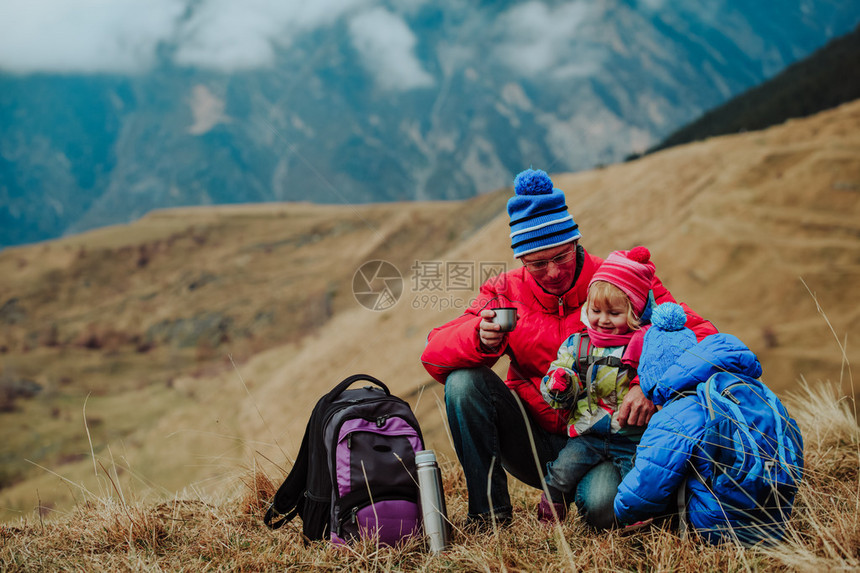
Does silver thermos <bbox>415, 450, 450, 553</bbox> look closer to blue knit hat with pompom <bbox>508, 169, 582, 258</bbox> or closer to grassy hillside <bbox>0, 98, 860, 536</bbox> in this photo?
grassy hillside <bbox>0, 98, 860, 536</bbox>

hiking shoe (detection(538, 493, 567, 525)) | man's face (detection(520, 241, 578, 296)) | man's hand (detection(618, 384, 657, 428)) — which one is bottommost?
hiking shoe (detection(538, 493, 567, 525))

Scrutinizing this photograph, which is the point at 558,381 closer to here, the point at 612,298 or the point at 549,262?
the point at 612,298

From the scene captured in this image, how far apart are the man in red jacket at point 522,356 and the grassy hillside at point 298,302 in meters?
0.90

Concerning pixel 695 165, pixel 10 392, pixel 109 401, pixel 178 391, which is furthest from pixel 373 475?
pixel 10 392

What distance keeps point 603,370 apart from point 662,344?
30 centimetres

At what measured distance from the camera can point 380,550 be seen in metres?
2.12

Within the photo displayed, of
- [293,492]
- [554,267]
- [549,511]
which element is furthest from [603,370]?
[293,492]

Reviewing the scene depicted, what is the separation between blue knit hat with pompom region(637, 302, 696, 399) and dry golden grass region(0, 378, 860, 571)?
0.56 m

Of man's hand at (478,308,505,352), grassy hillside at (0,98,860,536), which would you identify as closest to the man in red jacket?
man's hand at (478,308,505,352)

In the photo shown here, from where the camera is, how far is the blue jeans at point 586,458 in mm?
2186

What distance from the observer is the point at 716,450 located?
1808 mm

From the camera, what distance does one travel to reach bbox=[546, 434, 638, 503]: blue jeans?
2186 mm

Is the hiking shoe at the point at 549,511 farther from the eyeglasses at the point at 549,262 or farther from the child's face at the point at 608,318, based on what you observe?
the eyeglasses at the point at 549,262

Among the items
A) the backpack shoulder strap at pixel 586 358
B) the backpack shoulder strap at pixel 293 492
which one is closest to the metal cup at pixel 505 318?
the backpack shoulder strap at pixel 586 358
